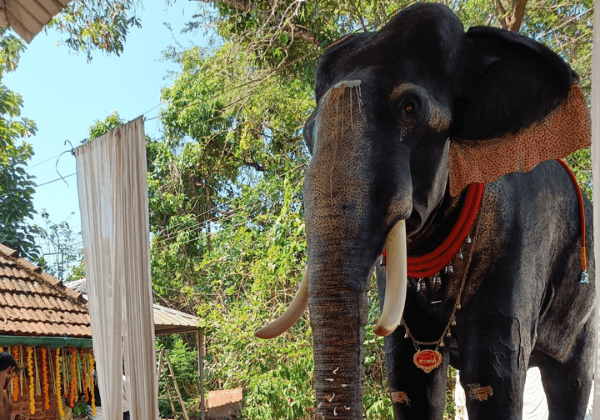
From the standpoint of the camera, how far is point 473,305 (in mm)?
2219

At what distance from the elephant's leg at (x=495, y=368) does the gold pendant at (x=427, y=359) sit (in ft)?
0.50

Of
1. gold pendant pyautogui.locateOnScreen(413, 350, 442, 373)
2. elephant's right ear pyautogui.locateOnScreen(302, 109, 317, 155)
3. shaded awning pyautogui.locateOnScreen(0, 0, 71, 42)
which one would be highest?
shaded awning pyautogui.locateOnScreen(0, 0, 71, 42)

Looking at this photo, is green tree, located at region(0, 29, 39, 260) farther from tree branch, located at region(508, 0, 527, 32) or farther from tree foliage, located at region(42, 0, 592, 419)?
tree branch, located at region(508, 0, 527, 32)

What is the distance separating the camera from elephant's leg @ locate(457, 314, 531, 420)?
211cm

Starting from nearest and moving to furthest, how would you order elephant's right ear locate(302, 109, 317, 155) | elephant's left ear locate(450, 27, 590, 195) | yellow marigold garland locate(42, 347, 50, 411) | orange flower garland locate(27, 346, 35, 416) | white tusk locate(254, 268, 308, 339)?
white tusk locate(254, 268, 308, 339) < elephant's right ear locate(302, 109, 317, 155) < elephant's left ear locate(450, 27, 590, 195) < orange flower garland locate(27, 346, 35, 416) < yellow marigold garland locate(42, 347, 50, 411)

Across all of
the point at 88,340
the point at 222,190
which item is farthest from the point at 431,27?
the point at 222,190

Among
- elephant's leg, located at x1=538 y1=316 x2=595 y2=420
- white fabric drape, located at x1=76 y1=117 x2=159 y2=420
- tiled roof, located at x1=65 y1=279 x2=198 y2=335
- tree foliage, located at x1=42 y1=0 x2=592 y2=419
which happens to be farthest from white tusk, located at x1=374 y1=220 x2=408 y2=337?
tiled roof, located at x1=65 y1=279 x2=198 y2=335

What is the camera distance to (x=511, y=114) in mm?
2191

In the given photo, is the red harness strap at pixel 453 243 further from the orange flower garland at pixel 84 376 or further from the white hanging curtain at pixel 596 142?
the orange flower garland at pixel 84 376

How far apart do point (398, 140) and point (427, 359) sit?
820 millimetres

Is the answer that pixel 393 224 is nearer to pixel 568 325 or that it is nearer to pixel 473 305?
pixel 473 305

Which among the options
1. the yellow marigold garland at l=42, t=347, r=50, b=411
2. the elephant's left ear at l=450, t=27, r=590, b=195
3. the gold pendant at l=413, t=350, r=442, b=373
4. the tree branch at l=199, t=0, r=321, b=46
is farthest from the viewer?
the tree branch at l=199, t=0, r=321, b=46

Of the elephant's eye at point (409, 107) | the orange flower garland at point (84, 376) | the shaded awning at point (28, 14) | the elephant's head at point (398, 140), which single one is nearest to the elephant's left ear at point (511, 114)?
the elephant's head at point (398, 140)

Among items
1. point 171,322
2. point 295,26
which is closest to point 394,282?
point 295,26
